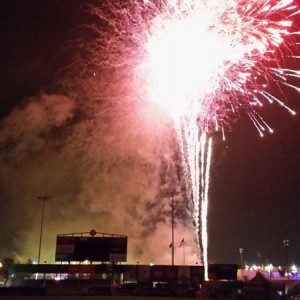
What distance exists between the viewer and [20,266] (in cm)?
4484

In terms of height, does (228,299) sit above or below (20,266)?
below

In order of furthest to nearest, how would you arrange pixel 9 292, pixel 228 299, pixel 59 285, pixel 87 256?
pixel 87 256
pixel 59 285
pixel 9 292
pixel 228 299

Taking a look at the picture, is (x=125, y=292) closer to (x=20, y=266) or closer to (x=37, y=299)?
(x=37, y=299)

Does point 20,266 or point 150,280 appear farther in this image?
point 20,266

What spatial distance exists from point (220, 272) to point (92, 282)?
11.0 m

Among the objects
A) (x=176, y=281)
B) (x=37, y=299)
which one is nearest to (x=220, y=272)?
(x=176, y=281)

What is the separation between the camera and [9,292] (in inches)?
1389

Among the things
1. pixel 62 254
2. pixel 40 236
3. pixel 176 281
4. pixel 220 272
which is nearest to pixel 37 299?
pixel 62 254

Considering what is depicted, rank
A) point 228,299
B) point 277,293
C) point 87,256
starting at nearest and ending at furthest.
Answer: point 277,293 → point 228,299 → point 87,256

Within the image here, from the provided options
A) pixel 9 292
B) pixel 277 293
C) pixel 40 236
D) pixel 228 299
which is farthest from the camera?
pixel 40 236

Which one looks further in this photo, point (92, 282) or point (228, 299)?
point (92, 282)

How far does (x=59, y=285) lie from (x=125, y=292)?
5837 mm

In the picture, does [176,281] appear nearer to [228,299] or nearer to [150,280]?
[150,280]

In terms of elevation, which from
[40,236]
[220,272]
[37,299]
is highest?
[40,236]
